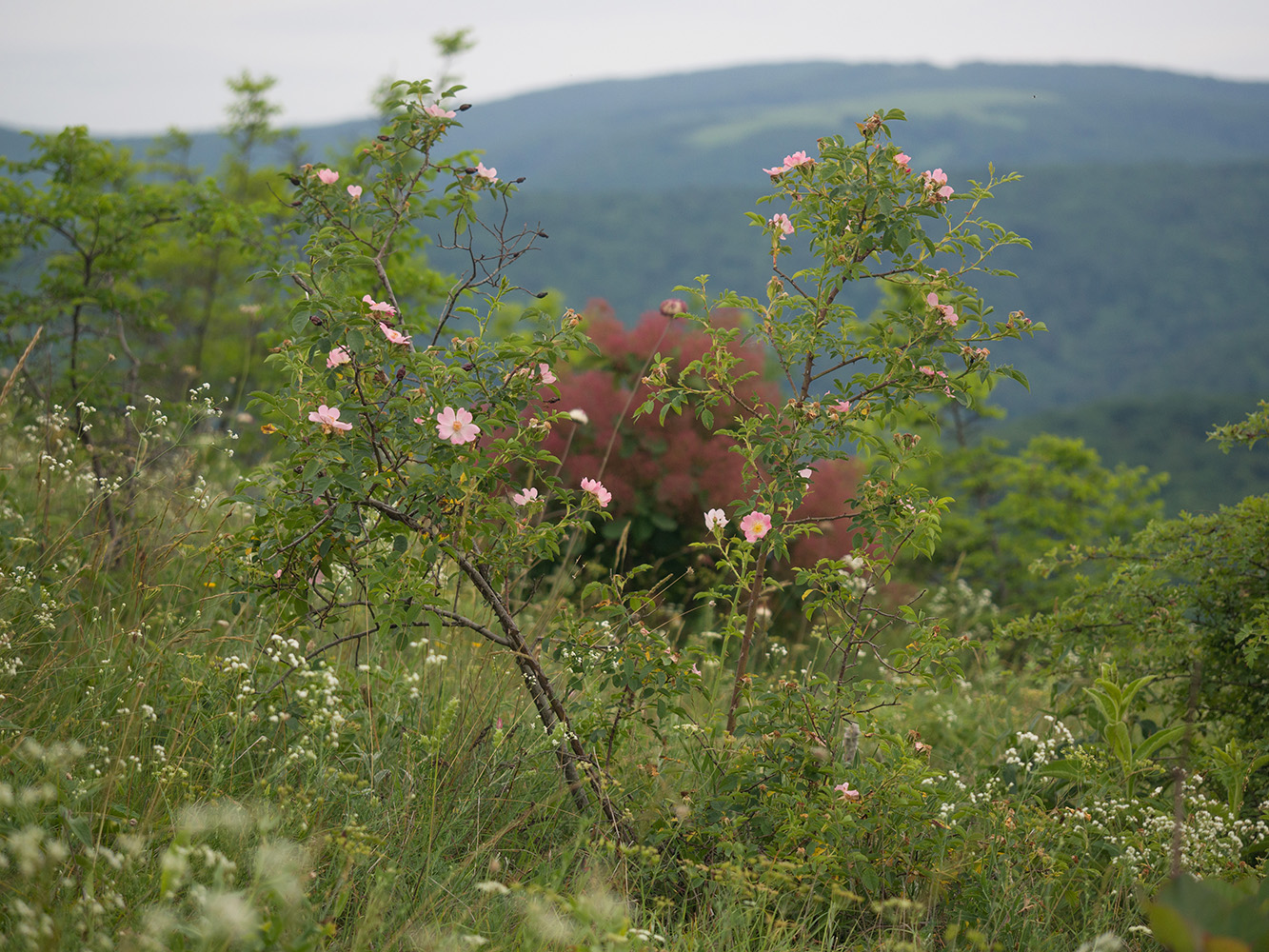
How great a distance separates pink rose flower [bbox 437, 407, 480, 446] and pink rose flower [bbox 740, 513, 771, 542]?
73cm

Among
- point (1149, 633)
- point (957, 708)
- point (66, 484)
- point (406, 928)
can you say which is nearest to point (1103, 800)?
point (1149, 633)

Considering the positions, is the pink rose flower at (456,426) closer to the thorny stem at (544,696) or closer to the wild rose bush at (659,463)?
the thorny stem at (544,696)

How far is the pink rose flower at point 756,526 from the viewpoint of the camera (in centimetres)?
214

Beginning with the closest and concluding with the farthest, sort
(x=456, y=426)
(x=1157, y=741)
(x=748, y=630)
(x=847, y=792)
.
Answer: (x=456, y=426) < (x=847, y=792) < (x=748, y=630) < (x=1157, y=741)

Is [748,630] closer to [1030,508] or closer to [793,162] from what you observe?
[793,162]

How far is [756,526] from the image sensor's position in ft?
7.10

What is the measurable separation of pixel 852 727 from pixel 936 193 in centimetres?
147

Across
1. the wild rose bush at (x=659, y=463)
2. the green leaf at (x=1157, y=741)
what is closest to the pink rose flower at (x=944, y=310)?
the green leaf at (x=1157, y=741)

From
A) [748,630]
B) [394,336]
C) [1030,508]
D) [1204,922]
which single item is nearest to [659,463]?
[748,630]

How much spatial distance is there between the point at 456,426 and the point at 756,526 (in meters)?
0.80

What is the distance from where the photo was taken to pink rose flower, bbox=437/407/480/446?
191cm

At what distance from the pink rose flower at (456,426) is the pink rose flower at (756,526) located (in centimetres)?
73

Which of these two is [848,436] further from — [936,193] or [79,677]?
[79,677]

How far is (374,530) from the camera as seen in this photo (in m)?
2.08
